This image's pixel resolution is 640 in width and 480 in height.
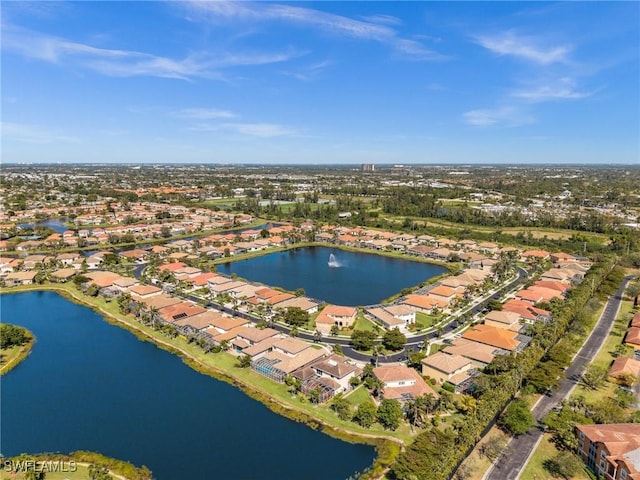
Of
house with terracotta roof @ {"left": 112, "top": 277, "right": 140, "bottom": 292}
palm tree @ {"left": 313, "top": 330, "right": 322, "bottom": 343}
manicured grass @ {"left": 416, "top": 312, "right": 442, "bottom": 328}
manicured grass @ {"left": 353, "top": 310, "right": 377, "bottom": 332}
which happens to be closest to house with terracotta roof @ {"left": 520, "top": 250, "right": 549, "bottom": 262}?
manicured grass @ {"left": 416, "top": 312, "right": 442, "bottom": 328}

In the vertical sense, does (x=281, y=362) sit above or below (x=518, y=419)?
below

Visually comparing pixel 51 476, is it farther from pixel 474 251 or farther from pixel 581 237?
pixel 581 237

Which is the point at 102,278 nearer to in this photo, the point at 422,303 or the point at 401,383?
the point at 422,303

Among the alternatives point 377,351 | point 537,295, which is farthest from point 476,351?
point 537,295

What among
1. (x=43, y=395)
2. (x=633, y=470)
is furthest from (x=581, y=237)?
(x=43, y=395)

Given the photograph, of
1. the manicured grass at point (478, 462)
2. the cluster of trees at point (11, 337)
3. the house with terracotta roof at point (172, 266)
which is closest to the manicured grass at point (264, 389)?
the manicured grass at point (478, 462)
